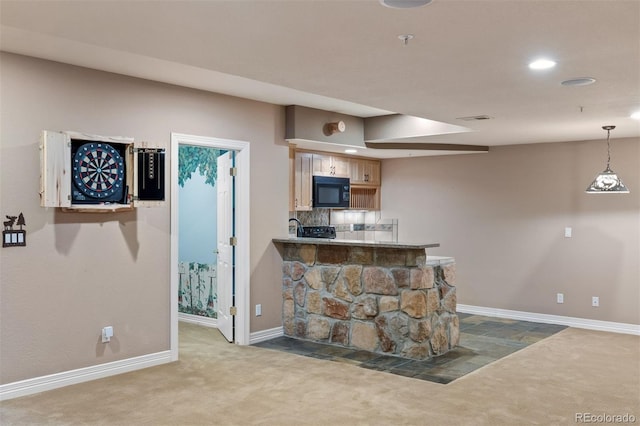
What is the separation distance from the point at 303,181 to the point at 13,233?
378 centimetres

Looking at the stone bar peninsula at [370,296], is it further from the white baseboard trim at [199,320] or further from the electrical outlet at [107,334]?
the electrical outlet at [107,334]

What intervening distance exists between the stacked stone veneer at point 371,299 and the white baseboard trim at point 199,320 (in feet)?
3.40

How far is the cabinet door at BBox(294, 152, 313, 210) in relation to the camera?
707 cm

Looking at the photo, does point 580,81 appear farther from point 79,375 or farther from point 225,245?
point 79,375

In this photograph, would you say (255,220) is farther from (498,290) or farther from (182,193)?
(498,290)

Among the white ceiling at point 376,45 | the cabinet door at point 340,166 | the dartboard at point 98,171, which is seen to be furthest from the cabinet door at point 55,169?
the cabinet door at point 340,166

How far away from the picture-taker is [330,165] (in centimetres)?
767

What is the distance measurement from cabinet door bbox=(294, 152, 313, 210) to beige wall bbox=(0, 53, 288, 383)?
5.41 feet

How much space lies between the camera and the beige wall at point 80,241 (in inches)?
159

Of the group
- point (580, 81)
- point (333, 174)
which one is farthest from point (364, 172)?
point (580, 81)

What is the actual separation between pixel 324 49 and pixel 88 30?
120 centimetres

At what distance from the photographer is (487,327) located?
670cm

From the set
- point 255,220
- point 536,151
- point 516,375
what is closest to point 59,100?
point 255,220

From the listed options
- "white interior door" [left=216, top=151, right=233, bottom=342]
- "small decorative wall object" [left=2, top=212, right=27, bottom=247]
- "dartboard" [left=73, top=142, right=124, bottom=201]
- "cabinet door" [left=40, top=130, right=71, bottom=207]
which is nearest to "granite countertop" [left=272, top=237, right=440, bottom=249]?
"white interior door" [left=216, top=151, right=233, bottom=342]
